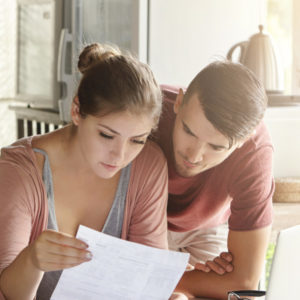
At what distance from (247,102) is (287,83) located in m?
1.65

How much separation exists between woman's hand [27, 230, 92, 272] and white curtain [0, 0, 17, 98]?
10.2ft

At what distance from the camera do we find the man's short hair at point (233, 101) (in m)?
1.38

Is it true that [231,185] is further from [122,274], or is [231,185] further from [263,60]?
[263,60]

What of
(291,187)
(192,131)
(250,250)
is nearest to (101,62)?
(192,131)

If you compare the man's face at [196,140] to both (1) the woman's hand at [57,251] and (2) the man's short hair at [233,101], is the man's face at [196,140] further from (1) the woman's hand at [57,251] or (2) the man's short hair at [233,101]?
(1) the woman's hand at [57,251]

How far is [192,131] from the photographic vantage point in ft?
4.72

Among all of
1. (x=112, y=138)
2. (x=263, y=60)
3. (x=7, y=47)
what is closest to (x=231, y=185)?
(x=112, y=138)

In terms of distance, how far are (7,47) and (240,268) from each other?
3051mm

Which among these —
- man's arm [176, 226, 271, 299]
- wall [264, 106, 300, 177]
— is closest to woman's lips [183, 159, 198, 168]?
man's arm [176, 226, 271, 299]

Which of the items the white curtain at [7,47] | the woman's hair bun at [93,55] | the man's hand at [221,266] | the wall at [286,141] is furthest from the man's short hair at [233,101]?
the white curtain at [7,47]

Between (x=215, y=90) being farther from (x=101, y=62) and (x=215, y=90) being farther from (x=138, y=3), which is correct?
(x=138, y=3)

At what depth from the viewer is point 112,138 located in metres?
1.34

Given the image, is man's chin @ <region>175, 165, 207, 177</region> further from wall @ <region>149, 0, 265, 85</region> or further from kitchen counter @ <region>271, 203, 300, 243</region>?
wall @ <region>149, 0, 265, 85</region>

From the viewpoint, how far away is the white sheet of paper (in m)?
1.23
